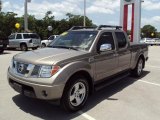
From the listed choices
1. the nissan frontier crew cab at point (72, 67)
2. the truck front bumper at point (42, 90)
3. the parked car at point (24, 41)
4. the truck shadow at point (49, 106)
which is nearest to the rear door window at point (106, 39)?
the nissan frontier crew cab at point (72, 67)

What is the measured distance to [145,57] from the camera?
10141 millimetres

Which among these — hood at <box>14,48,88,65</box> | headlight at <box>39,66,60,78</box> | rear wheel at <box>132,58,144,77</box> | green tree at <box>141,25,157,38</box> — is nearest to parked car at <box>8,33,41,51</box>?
rear wheel at <box>132,58,144,77</box>

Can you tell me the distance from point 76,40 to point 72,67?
4.76ft

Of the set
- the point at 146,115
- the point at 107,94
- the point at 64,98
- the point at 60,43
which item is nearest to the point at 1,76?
the point at 60,43

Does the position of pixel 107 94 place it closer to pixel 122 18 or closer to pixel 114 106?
pixel 114 106

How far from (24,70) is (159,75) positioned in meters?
6.40

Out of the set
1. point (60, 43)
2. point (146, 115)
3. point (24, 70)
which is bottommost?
point (146, 115)

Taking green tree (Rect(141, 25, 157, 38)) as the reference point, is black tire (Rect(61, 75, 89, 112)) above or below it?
below

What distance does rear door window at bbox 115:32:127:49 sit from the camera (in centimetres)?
774

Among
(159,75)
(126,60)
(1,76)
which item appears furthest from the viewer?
(159,75)

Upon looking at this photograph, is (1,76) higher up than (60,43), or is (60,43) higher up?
(60,43)

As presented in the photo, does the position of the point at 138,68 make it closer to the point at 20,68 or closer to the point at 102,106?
the point at 102,106

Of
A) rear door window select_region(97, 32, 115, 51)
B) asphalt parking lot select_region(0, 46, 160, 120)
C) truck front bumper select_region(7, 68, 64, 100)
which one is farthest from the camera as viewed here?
rear door window select_region(97, 32, 115, 51)

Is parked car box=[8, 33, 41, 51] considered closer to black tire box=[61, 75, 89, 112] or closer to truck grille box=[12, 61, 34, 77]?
truck grille box=[12, 61, 34, 77]
